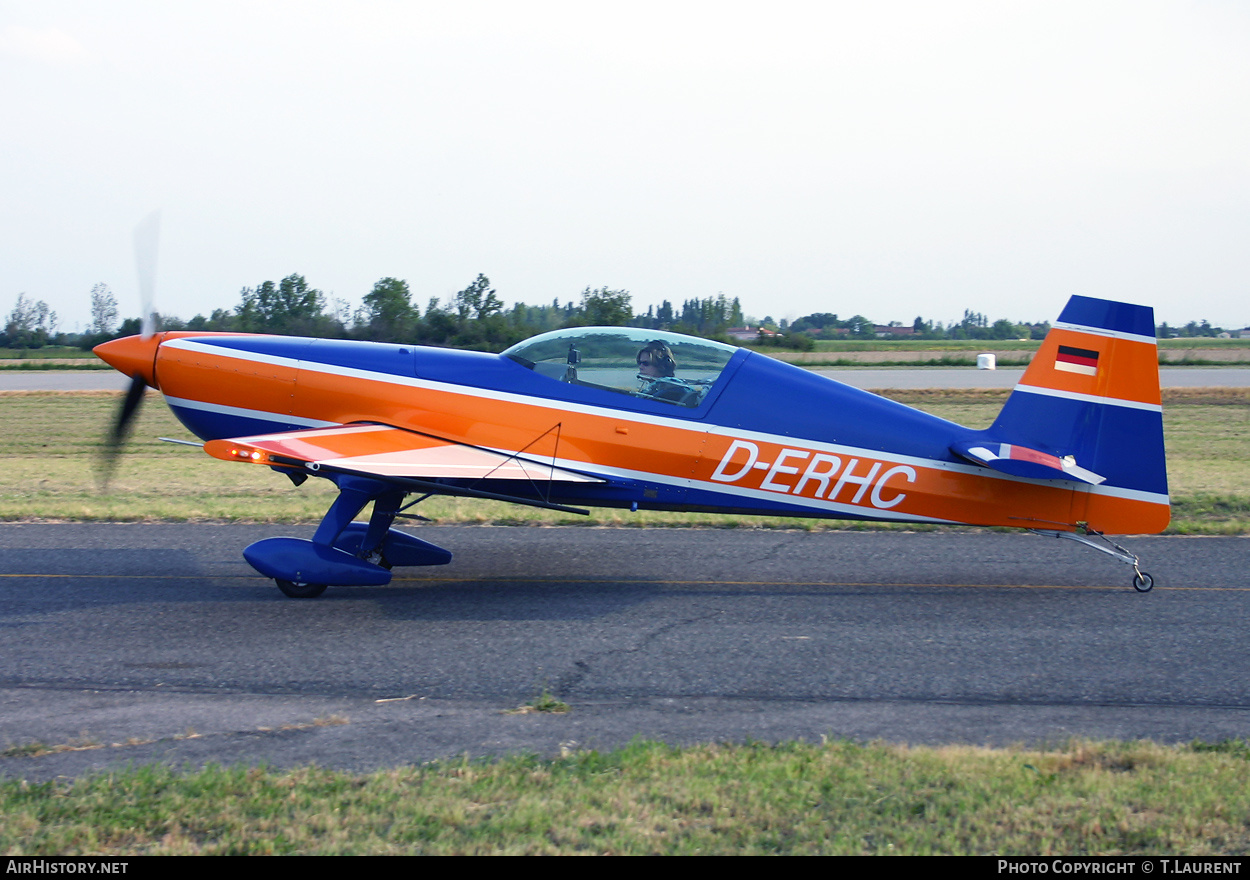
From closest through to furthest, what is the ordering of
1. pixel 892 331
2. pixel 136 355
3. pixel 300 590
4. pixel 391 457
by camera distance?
pixel 391 457 < pixel 300 590 < pixel 136 355 < pixel 892 331

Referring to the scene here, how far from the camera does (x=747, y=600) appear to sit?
7.80m

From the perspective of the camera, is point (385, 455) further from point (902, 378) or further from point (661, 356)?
point (902, 378)

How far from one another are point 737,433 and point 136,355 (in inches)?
213

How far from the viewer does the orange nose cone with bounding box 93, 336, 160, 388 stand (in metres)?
8.60

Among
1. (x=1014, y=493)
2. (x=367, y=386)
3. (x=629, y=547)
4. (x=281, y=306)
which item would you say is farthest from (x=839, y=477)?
(x=281, y=306)

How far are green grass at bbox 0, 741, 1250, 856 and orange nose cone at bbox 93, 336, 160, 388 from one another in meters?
5.14

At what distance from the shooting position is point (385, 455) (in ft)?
25.1

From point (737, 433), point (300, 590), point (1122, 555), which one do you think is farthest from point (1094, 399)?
point (300, 590)

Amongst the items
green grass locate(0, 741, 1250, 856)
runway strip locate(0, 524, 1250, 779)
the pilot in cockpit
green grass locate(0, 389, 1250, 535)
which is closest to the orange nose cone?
runway strip locate(0, 524, 1250, 779)

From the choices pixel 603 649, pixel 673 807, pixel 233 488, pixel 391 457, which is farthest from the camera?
pixel 233 488

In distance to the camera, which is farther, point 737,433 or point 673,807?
point 737,433

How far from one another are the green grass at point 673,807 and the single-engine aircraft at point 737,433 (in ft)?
12.2

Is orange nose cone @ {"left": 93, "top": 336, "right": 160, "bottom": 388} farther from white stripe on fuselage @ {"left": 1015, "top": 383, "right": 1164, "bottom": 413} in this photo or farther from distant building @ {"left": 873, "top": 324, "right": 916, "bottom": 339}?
distant building @ {"left": 873, "top": 324, "right": 916, "bottom": 339}

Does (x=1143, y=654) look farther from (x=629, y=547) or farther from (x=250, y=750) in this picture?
(x=250, y=750)
